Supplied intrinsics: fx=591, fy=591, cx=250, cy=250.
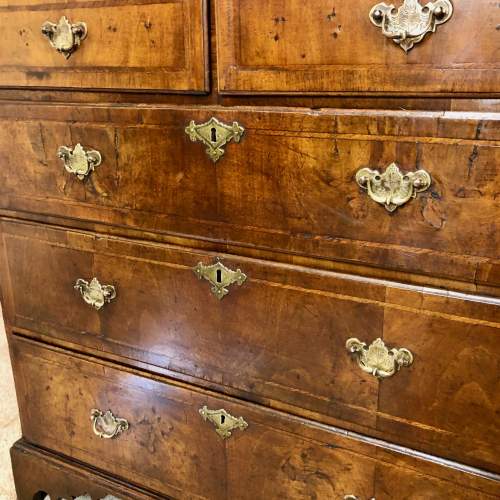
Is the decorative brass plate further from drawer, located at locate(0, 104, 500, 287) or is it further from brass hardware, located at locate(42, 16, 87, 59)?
brass hardware, located at locate(42, 16, 87, 59)

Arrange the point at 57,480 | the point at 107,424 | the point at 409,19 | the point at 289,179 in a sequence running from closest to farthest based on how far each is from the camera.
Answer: the point at 409,19, the point at 289,179, the point at 107,424, the point at 57,480

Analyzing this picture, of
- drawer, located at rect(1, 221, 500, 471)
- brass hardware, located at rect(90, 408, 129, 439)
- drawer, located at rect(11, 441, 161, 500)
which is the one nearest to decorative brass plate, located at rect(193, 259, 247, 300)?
drawer, located at rect(1, 221, 500, 471)

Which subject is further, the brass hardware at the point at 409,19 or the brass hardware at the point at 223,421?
the brass hardware at the point at 223,421

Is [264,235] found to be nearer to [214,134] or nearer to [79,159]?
[214,134]

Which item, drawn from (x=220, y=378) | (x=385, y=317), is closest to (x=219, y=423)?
(x=220, y=378)

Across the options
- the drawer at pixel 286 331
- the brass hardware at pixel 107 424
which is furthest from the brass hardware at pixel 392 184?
the brass hardware at pixel 107 424

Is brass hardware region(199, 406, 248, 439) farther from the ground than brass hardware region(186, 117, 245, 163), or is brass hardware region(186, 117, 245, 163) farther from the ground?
brass hardware region(186, 117, 245, 163)

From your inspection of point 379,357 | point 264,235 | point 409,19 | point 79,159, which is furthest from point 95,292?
point 409,19

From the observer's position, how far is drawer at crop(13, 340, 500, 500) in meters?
0.86

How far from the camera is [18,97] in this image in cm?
101

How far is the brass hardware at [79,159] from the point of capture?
95cm

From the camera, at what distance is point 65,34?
2.95ft

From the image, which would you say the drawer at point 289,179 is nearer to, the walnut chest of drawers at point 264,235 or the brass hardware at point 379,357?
the walnut chest of drawers at point 264,235

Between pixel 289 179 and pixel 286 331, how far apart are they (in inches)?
9.0
